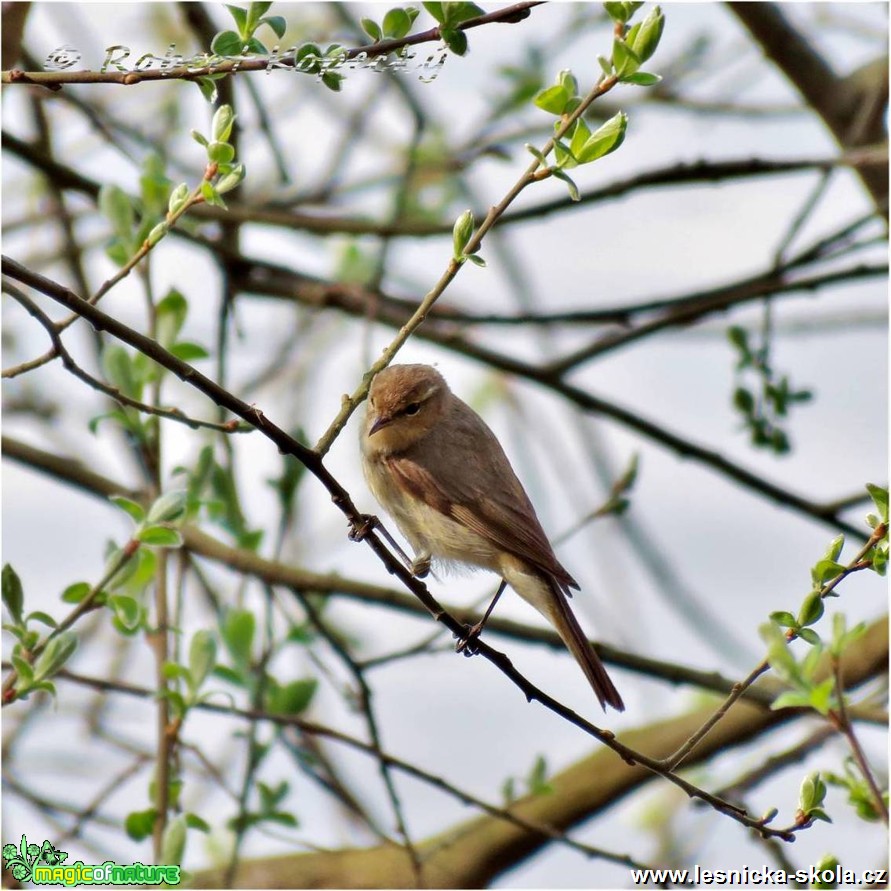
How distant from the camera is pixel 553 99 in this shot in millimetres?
2283

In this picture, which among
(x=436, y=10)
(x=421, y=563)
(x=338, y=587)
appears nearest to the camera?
(x=436, y=10)

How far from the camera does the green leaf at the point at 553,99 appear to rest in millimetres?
2266

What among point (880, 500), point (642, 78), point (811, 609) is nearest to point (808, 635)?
point (811, 609)

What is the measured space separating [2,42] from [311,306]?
202cm

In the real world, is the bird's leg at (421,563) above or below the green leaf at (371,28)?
above

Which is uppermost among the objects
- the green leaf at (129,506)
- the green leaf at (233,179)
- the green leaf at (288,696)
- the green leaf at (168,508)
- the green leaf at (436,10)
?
the green leaf at (436,10)

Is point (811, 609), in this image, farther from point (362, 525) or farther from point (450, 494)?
point (450, 494)

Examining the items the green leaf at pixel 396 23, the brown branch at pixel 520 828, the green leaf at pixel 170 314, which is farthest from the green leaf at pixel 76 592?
the brown branch at pixel 520 828

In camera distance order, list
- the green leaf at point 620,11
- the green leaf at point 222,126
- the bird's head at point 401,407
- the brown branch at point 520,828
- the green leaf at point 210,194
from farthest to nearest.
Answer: the brown branch at point 520,828 < the bird's head at point 401,407 < the green leaf at point 222,126 < the green leaf at point 210,194 < the green leaf at point 620,11

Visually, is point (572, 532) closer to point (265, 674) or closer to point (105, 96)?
point (265, 674)

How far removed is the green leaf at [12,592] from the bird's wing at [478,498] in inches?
66.9

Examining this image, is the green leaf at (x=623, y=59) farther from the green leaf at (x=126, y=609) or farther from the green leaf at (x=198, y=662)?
the green leaf at (x=198, y=662)

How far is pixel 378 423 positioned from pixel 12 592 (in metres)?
1.60

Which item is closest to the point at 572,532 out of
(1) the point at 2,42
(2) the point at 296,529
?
(2) the point at 296,529
